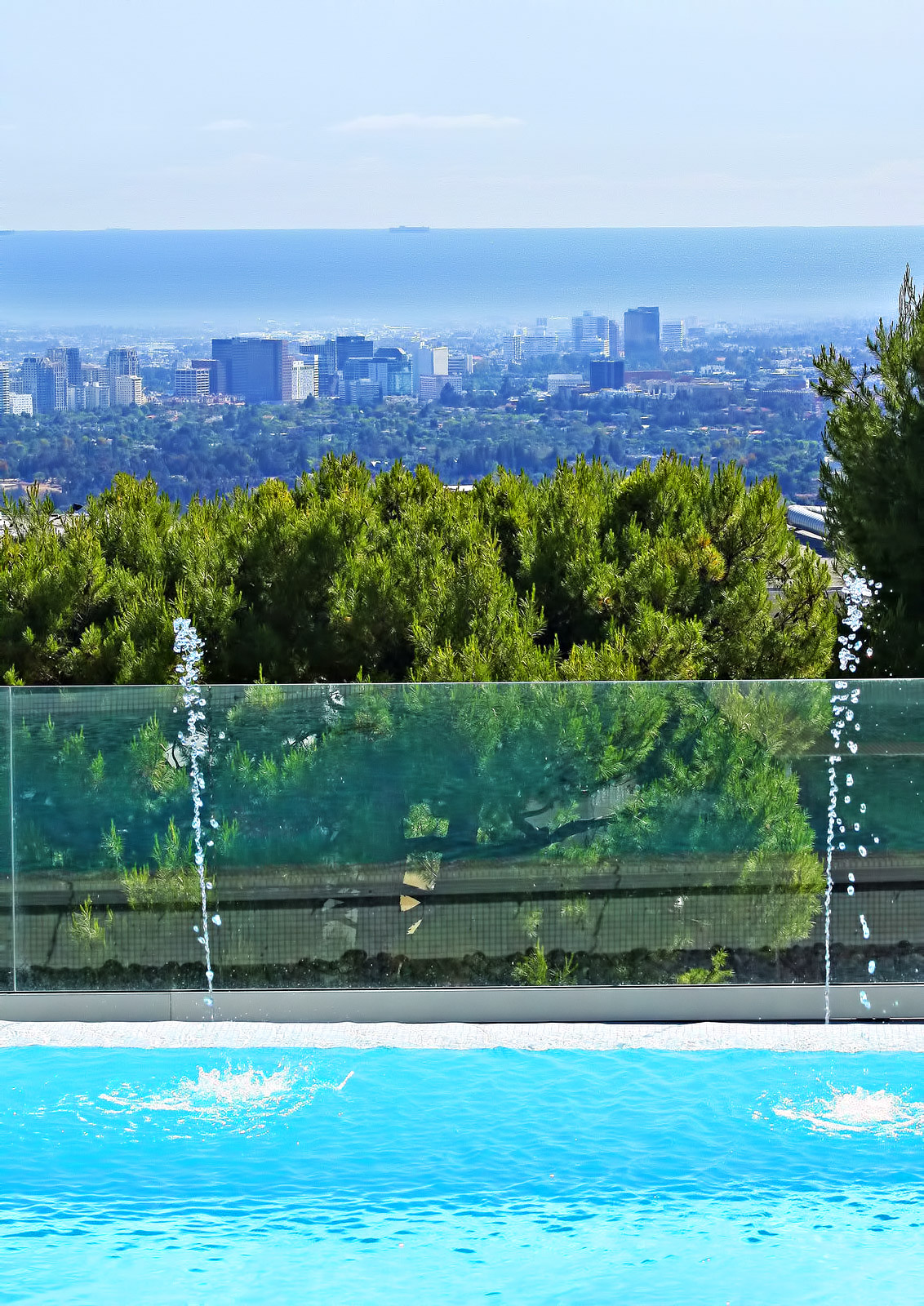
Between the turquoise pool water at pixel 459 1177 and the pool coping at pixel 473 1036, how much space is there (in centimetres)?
8

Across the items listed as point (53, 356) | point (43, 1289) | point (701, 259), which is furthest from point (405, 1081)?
point (701, 259)

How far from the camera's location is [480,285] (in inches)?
7180

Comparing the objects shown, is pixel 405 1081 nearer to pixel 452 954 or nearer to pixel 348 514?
pixel 452 954

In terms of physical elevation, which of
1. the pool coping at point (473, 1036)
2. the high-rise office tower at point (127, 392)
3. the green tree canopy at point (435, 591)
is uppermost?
the high-rise office tower at point (127, 392)

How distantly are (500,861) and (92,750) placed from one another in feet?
6.33

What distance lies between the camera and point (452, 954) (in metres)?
6.84

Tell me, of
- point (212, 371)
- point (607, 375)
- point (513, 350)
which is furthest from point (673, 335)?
point (212, 371)

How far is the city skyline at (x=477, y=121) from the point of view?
88.5m

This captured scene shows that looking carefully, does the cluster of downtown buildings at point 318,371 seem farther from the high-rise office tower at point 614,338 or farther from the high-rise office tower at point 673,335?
the high-rise office tower at point 673,335

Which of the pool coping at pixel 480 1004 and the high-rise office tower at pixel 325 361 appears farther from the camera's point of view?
the high-rise office tower at pixel 325 361

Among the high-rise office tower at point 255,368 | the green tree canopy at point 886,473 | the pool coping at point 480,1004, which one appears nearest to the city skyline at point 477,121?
the high-rise office tower at point 255,368

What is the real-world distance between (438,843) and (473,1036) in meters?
0.87

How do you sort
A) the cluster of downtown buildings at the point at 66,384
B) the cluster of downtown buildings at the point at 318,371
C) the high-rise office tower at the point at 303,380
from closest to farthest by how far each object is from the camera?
1. the cluster of downtown buildings at the point at 66,384
2. the high-rise office tower at the point at 303,380
3. the cluster of downtown buildings at the point at 318,371

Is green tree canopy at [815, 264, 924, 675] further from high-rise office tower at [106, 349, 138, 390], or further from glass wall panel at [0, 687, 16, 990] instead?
high-rise office tower at [106, 349, 138, 390]
